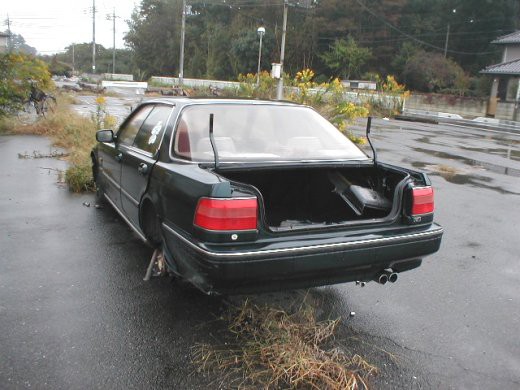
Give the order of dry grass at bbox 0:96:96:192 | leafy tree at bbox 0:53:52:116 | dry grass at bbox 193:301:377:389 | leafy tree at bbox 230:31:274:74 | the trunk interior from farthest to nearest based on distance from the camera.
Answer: leafy tree at bbox 230:31:274:74 → leafy tree at bbox 0:53:52:116 → dry grass at bbox 0:96:96:192 → the trunk interior → dry grass at bbox 193:301:377:389

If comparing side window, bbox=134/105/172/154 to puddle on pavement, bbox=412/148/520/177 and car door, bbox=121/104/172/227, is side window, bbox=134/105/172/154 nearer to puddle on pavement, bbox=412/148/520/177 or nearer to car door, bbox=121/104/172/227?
car door, bbox=121/104/172/227

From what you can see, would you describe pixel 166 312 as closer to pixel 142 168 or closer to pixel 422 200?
pixel 142 168

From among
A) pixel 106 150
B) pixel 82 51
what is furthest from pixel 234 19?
pixel 106 150

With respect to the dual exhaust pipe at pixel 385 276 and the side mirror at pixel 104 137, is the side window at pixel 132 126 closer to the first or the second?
the side mirror at pixel 104 137

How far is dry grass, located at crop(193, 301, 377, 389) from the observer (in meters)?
2.69

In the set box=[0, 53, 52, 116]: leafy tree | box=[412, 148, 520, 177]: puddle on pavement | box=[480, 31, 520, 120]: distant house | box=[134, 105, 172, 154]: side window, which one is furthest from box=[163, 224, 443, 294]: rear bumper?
box=[480, 31, 520, 120]: distant house

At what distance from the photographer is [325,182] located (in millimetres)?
3910

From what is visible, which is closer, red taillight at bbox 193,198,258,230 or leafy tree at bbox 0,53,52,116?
red taillight at bbox 193,198,258,230

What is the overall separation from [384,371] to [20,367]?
2078 millimetres

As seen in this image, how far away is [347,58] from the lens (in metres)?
54.2

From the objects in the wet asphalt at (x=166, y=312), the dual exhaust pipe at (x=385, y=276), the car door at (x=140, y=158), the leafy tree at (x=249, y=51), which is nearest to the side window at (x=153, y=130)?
the car door at (x=140, y=158)

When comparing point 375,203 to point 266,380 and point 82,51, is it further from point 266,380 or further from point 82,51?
point 82,51

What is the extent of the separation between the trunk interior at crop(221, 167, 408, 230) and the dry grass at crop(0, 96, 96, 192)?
396 cm

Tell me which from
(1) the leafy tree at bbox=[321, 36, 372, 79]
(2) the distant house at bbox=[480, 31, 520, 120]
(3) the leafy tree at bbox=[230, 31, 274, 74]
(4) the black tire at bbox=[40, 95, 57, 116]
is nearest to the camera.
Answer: (4) the black tire at bbox=[40, 95, 57, 116]
